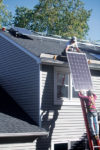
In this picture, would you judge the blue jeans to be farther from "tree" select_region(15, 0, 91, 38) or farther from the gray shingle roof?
"tree" select_region(15, 0, 91, 38)

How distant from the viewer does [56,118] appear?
12336 mm

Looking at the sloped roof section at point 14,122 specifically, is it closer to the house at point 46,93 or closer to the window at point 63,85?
the house at point 46,93

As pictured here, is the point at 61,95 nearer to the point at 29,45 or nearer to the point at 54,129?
the point at 54,129

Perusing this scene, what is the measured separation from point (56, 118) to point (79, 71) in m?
2.13

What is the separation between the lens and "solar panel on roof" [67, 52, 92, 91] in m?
11.7

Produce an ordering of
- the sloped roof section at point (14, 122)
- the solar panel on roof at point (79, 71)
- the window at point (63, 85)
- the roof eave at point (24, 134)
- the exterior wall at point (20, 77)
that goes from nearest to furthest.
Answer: the roof eave at point (24, 134)
the sloped roof section at point (14, 122)
the solar panel on roof at point (79, 71)
the exterior wall at point (20, 77)
the window at point (63, 85)

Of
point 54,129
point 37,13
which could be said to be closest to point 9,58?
point 54,129

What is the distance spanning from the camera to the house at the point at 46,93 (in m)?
12.1

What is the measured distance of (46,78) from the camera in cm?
1241

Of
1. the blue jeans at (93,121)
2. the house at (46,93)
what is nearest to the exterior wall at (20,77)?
the house at (46,93)

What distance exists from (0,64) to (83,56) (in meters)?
4.53

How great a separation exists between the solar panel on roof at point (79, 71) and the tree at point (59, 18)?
2047 cm

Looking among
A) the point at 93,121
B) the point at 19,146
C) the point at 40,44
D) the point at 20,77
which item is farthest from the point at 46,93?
the point at 40,44

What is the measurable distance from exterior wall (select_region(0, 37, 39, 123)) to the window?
925 mm
